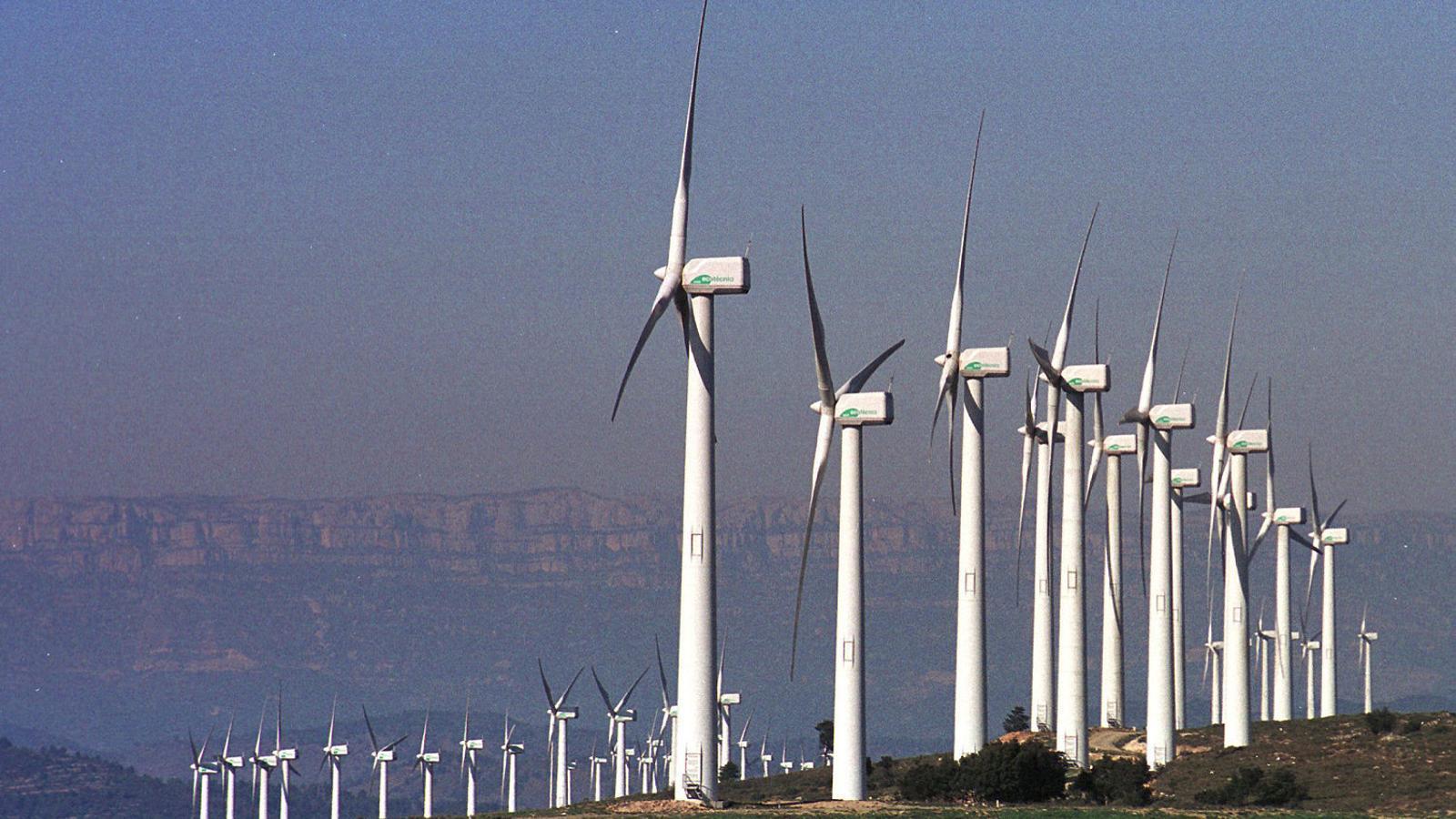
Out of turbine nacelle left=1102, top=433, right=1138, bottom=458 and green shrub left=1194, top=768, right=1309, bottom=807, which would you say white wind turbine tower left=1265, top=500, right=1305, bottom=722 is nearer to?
turbine nacelle left=1102, top=433, right=1138, bottom=458

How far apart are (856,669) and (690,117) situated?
22.9 metres

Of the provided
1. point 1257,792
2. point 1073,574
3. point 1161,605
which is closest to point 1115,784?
point 1257,792

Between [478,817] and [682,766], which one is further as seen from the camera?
[478,817]

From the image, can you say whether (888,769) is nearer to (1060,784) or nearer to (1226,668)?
(1226,668)

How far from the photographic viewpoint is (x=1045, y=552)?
12750 centimetres

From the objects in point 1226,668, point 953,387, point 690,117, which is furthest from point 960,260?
point 1226,668

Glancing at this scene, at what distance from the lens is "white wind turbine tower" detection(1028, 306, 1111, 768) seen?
119188 mm

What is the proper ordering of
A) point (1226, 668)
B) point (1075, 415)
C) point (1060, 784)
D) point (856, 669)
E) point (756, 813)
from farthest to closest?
1. point (1226, 668)
2. point (1075, 415)
3. point (1060, 784)
4. point (856, 669)
5. point (756, 813)

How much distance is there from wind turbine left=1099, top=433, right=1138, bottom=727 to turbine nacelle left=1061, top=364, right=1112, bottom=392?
9.49 metres

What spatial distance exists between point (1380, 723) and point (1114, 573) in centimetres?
2128

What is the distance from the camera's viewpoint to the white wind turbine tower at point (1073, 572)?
119188mm

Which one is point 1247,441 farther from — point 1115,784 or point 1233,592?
point 1115,784

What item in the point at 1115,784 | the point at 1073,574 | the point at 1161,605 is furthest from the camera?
the point at 1161,605

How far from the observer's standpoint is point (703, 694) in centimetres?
8162
